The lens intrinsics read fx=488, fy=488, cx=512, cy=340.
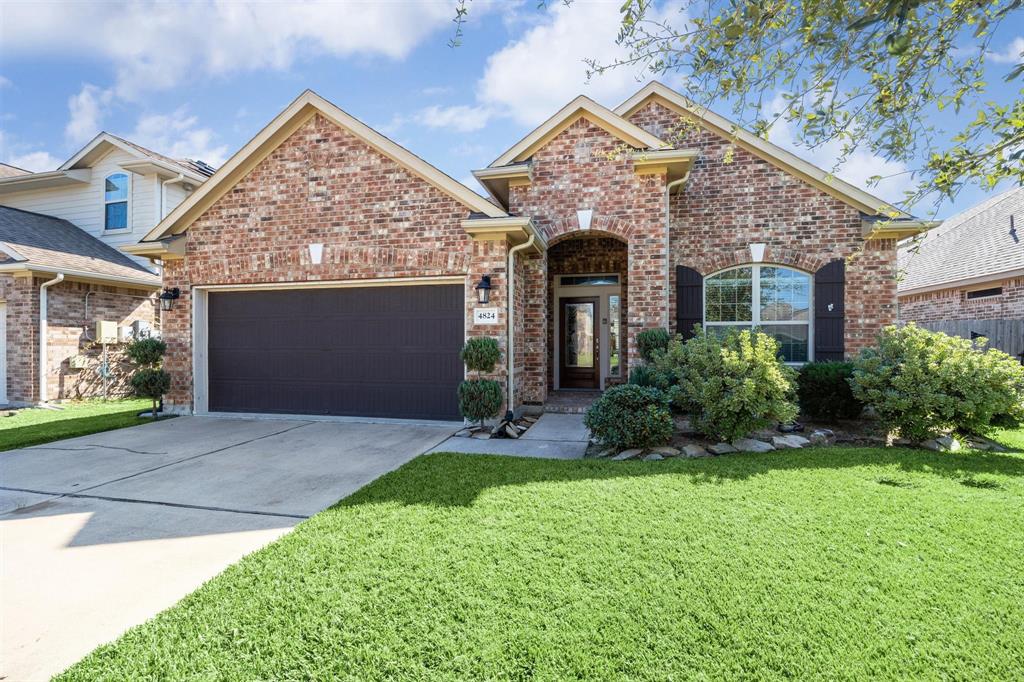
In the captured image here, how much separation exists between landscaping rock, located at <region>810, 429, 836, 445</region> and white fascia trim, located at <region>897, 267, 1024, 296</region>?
704 cm

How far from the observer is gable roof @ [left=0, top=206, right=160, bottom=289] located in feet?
34.1

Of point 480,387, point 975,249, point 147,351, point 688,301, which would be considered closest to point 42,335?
point 147,351

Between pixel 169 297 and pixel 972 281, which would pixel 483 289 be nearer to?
pixel 169 297

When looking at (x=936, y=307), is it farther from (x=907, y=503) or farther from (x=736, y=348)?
(x=907, y=503)

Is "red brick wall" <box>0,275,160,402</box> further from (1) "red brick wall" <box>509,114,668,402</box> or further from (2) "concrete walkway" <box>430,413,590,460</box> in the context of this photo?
(1) "red brick wall" <box>509,114,668,402</box>

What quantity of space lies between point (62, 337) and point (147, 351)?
3.92m

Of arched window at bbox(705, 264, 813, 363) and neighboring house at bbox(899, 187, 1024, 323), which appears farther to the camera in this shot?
neighboring house at bbox(899, 187, 1024, 323)

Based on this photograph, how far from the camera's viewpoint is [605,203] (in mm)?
8617

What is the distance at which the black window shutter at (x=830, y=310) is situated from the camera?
8891 millimetres

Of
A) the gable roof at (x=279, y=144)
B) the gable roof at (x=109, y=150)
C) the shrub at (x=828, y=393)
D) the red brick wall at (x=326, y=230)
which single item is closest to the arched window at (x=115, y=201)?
the gable roof at (x=109, y=150)

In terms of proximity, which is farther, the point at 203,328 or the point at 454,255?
the point at 203,328

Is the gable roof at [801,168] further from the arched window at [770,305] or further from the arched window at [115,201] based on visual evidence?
the arched window at [115,201]

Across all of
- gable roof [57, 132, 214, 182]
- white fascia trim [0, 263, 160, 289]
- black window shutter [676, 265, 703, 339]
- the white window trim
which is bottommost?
black window shutter [676, 265, 703, 339]

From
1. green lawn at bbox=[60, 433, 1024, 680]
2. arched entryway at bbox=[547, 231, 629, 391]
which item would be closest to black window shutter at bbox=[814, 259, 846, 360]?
arched entryway at bbox=[547, 231, 629, 391]
